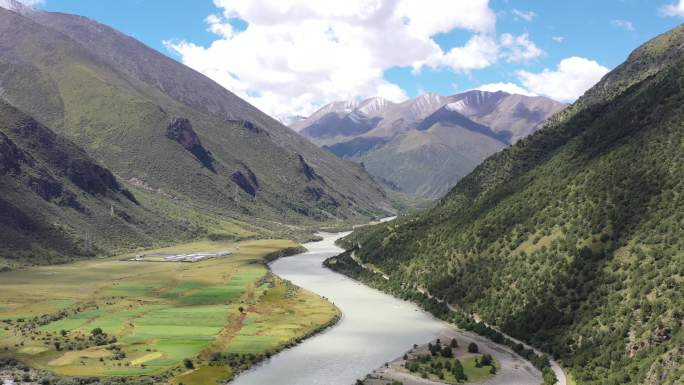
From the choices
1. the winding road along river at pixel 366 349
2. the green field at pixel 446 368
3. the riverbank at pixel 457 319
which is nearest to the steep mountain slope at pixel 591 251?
the riverbank at pixel 457 319

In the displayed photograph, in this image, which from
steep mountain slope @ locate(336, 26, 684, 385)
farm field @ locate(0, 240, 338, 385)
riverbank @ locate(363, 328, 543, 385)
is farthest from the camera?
farm field @ locate(0, 240, 338, 385)

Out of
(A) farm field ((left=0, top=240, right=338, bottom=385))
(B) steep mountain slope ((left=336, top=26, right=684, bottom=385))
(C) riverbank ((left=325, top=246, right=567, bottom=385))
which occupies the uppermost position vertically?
(B) steep mountain slope ((left=336, top=26, right=684, bottom=385))

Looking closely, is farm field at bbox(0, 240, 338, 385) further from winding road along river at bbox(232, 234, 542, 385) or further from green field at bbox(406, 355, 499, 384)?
green field at bbox(406, 355, 499, 384)

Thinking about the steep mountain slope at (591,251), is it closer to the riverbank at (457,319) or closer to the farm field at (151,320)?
the riverbank at (457,319)

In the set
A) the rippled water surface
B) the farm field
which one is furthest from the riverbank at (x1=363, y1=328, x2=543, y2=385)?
the farm field

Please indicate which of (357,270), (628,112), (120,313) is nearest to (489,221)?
(628,112)

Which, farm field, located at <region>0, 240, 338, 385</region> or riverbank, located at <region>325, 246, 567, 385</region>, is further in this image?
farm field, located at <region>0, 240, 338, 385</region>
